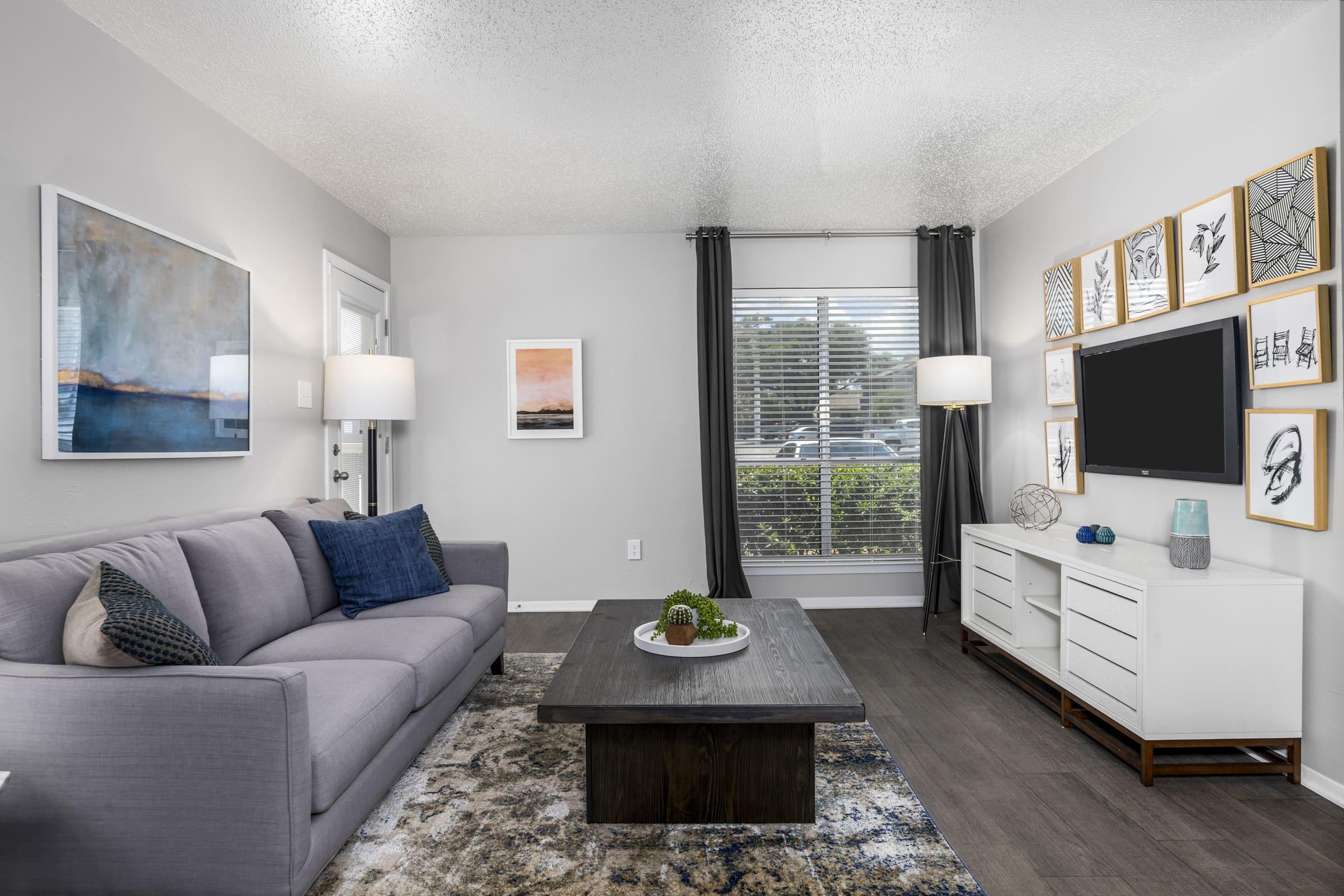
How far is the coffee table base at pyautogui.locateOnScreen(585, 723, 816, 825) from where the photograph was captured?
2062 millimetres

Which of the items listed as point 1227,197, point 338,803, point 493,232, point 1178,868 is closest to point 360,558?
point 338,803

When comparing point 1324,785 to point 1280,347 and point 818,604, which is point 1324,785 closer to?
point 1280,347

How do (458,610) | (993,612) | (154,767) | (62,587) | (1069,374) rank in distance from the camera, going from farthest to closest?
1. (1069,374)
2. (993,612)
3. (458,610)
4. (62,587)
5. (154,767)

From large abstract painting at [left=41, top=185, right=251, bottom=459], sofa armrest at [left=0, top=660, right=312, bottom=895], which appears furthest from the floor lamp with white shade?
sofa armrest at [left=0, top=660, right=312, bottom=895]

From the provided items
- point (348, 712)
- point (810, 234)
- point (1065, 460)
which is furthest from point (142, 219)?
point (1065, 460)

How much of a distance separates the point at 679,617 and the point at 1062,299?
9.01 ft

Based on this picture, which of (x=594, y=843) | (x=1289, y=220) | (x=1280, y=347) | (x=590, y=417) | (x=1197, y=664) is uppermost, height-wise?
(x=1289, y=220)

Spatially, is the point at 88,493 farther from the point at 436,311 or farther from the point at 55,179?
the point at 436,311

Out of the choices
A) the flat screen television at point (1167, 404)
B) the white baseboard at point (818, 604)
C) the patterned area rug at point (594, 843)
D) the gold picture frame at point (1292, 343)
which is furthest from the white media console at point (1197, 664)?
the white baseboard at point (818, 604)

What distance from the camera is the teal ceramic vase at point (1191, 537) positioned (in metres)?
2.46

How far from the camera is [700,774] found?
2072mm

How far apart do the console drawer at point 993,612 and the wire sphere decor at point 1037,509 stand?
0.43 meters

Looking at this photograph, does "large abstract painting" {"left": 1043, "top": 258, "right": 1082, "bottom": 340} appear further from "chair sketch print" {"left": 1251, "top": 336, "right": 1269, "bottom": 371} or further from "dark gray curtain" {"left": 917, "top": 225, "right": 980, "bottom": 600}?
"chair sketch print" {"left": 1251, "top": 336, "right": 1269, "bottom": 371}

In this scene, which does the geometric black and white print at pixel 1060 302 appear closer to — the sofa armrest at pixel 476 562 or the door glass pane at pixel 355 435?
the sofa armrest at pixel 476 562
